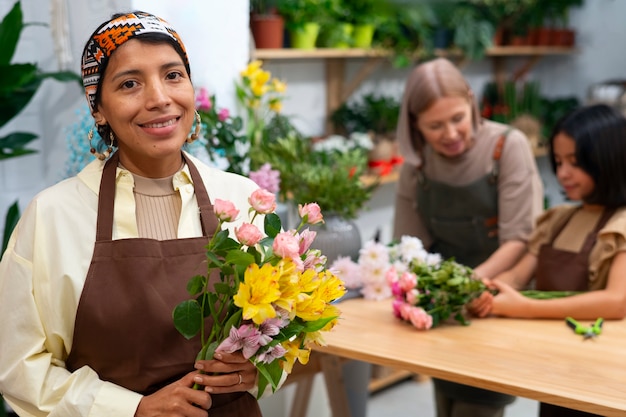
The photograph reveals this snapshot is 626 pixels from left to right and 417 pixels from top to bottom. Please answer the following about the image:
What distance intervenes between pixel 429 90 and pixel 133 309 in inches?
Result: 60.0

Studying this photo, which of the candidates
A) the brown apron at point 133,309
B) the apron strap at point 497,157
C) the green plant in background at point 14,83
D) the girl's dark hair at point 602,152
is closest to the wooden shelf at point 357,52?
the green plant in background at point 14,83

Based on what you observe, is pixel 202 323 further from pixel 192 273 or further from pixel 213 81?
pixel 213 81

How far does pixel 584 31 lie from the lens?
651 cm

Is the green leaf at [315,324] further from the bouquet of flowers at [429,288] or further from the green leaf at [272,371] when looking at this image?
the bouquet of flowers at [429,288]

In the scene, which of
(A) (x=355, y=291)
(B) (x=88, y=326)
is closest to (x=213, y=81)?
(A) (x=355, y=291)

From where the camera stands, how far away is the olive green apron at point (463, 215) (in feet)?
9.28

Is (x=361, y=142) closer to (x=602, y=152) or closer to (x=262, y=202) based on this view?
A: (x=602, y=152)

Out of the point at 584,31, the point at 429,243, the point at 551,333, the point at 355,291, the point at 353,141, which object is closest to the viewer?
the point at 551,333

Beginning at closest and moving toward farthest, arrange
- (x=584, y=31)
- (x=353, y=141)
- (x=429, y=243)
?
(x=429, y=243) < (x=353, y=141) < (x=584, y=31)

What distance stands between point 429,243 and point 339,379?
0.58m

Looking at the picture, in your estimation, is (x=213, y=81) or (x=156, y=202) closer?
(x=156, y=202)

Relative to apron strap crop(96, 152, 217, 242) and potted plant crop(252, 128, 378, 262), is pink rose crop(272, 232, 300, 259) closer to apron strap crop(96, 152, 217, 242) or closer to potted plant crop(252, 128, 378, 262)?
apron strap crop(96, 152, 217, 242)

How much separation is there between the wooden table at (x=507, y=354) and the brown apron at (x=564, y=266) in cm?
15

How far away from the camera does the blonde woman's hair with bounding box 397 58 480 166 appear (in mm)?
2742
